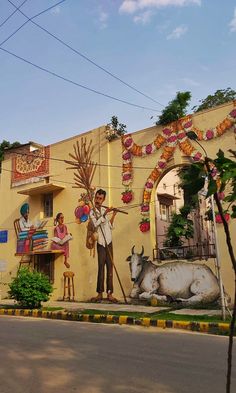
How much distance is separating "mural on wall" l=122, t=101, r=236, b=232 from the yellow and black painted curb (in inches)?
172

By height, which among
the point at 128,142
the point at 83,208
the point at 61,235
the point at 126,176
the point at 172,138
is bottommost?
the point at 61,235

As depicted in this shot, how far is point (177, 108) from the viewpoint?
15.6 meters

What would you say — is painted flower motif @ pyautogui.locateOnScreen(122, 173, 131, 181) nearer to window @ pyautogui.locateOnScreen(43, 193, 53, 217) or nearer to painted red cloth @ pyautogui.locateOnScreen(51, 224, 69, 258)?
painted red cloth @ pyautogui.locateOnScreen(51, 224, 69, 258)

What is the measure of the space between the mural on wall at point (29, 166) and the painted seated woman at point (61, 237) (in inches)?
95.8

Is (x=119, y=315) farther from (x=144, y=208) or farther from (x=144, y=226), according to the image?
(x=144, y=208)

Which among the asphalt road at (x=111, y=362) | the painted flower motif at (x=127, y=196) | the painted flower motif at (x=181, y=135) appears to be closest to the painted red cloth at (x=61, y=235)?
the painted flower motif at (x=127, y=196)

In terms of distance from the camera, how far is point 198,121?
15.1 m

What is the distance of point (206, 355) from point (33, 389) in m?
3.20

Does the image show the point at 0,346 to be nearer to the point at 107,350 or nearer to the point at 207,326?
the point at 107,350

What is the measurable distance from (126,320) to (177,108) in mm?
8043

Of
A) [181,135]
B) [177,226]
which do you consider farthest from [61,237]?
[181,135]

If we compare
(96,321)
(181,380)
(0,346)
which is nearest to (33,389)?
(181,380)

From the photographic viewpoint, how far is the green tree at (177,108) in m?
15.6

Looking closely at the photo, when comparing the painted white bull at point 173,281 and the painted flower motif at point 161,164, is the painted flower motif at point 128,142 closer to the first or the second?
the painted flower motif at point 161,164
